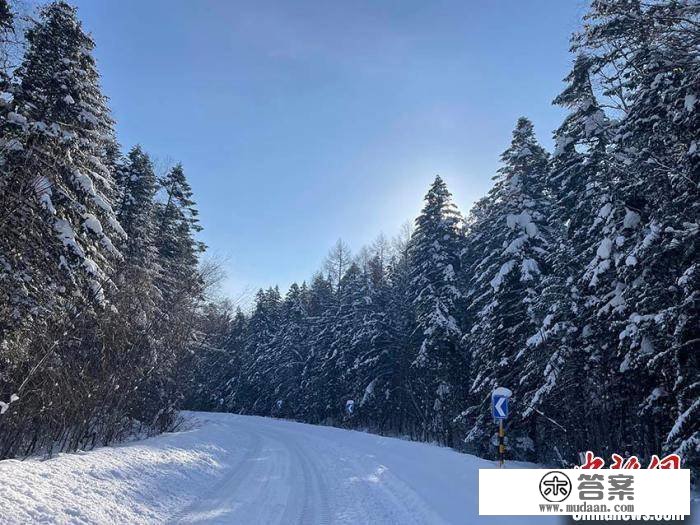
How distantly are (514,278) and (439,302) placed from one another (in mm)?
5753

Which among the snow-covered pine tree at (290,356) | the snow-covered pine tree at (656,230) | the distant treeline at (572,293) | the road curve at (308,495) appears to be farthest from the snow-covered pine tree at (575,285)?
the snow-covered pine tree at (290,356)

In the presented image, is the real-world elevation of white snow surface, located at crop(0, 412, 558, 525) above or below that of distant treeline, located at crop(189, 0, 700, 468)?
below

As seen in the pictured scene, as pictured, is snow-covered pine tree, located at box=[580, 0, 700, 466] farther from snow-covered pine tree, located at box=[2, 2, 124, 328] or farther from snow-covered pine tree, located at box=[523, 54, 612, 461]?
snow-covered pine tree, located at box=[2, 2, 124, 328]

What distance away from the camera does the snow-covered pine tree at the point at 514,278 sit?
61.6 ft

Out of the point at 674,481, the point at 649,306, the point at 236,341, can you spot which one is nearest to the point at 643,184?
the point at 649,306

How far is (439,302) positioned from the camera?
973 inches

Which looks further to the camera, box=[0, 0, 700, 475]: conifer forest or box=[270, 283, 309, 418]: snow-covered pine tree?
box=[270, 283, 309, 418]: snow-covered pine tree

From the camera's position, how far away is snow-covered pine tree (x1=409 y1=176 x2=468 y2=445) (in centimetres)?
2453

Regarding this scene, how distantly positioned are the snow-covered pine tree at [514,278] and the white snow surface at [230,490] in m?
7.25

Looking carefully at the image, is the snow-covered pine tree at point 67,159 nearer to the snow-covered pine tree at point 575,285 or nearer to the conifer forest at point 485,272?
the conifer forest at point 485,272

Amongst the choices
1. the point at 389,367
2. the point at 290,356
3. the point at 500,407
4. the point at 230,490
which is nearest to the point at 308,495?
the point at 230,490

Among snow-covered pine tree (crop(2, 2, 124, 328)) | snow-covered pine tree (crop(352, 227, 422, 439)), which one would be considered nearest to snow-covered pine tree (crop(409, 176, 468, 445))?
snow-covered pine tree (crop(352, 227, 422, 439))

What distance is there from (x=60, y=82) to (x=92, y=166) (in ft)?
8.42

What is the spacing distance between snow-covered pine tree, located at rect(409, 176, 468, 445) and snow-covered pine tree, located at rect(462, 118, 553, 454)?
Answer: 10.4 ft
